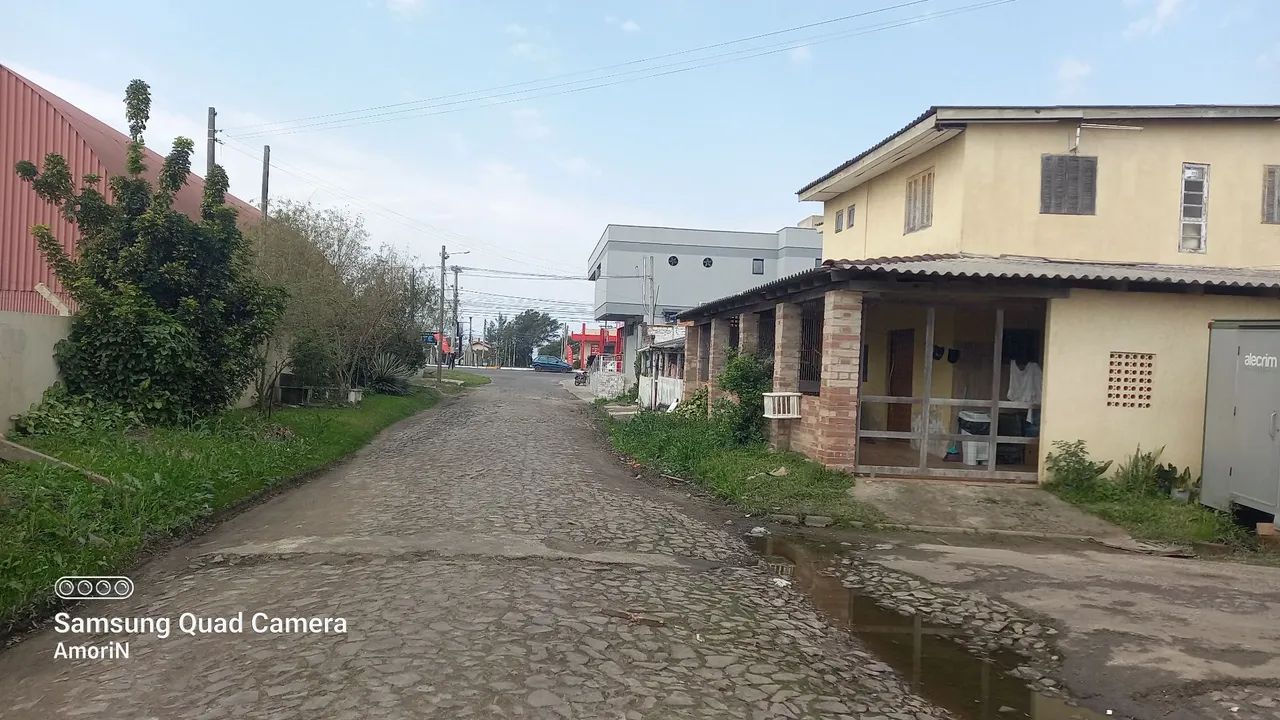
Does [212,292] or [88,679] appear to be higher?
[212,292]

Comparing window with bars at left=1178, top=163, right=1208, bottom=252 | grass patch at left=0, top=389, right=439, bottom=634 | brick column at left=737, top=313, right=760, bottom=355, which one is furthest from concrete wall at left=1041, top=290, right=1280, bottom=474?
grass patch at left=0, top=389, right=439, bottom=634

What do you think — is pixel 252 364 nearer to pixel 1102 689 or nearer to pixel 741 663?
pixel 741 663

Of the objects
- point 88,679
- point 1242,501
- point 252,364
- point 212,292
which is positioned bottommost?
point 88,679

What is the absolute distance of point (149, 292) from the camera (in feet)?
40.0

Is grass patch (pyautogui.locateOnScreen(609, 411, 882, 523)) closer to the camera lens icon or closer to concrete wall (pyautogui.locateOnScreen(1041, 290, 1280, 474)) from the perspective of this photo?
concrete wall (pyautogui.locateOnScreen(1041, 290, 1280, 474))

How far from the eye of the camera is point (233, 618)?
5.66 metres

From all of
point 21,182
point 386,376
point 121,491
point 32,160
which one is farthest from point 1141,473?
point 386,376

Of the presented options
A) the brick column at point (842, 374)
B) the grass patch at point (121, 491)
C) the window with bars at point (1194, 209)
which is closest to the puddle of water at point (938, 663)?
the brick column at point (842, 374)

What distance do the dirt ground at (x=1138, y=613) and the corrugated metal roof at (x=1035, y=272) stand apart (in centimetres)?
338

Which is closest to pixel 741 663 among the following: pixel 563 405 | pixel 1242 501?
pixel 1242 501

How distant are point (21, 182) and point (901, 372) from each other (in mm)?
17407

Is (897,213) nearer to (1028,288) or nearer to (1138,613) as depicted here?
(1028,288)

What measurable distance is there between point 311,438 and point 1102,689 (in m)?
13.1

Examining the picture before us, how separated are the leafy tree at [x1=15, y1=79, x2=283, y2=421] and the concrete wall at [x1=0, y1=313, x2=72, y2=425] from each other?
232 millimetres
